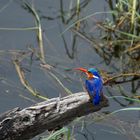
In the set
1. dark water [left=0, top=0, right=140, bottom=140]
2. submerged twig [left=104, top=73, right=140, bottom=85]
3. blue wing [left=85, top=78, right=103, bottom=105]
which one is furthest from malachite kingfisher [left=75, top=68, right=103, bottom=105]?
submerged twig [left=104, top=73, right=140, bottom=85]

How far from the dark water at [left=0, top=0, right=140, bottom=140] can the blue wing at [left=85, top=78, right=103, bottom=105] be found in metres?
0.53

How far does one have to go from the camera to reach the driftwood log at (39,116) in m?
2.39

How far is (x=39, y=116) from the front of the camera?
7.89 feet

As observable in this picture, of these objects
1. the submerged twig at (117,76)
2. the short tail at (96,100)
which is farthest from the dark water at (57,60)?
the short tail at (96,100)

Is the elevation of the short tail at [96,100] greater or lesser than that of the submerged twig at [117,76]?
greater

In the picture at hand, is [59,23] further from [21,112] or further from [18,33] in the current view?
[21,112]

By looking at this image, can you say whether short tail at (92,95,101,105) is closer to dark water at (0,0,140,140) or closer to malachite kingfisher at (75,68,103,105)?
malachite kingfisher at (75,68,103,105)

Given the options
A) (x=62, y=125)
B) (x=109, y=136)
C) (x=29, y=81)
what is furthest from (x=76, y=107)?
(x=29, y=81)

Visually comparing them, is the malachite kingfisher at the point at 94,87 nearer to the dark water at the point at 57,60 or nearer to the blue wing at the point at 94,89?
the blue wing at the point at 94,89

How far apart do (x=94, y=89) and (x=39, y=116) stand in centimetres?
26

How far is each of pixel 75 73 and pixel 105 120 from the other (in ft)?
1.46

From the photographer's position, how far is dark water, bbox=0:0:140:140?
310 cm

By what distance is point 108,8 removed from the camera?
405cm

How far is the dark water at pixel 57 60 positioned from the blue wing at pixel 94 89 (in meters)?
0.53
